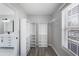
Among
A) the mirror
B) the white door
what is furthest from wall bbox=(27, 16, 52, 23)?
the mirror

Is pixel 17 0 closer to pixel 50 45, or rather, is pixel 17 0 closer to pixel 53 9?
pixel 53 9

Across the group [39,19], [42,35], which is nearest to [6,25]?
[39,19]

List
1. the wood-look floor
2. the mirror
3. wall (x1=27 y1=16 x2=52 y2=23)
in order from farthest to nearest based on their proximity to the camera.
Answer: wall (x1=27 y1=16 x2=52 y2=23)
the wood-look floor
the mirror

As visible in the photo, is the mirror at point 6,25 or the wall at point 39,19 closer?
the mirror at point 6,25

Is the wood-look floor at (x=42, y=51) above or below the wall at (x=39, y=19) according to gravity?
below

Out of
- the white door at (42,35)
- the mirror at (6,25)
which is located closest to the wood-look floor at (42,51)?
the white door at (42,35)

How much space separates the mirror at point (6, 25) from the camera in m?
2.16

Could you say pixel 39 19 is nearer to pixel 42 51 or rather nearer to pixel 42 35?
pixel 42 35

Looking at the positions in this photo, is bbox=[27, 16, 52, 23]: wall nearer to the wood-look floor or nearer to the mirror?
the mirror

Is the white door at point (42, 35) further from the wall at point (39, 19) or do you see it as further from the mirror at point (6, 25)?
the mirror at point (6, 25)

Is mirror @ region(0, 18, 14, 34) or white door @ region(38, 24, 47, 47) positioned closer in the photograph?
mirror @ region(0, 18, 14, 34)

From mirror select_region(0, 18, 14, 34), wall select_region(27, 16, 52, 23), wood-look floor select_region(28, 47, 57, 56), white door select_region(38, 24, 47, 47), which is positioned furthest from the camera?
white door select_region(38, 24, 47, 47)

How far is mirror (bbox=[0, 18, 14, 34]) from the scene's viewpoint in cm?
216

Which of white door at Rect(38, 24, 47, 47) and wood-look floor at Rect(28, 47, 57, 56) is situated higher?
white door at Rect(38, 24, 47, 47)
